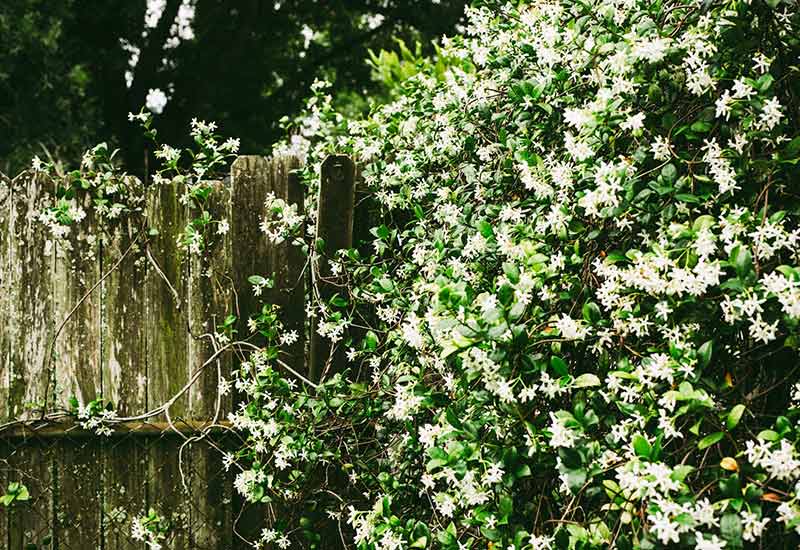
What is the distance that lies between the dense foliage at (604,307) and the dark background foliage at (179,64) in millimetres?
5359

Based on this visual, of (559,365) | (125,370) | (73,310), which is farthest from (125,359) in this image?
(559,365)

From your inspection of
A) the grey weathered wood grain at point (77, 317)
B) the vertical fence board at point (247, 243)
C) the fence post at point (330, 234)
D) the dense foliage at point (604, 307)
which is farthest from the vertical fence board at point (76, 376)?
the fence post at point (330, 234)

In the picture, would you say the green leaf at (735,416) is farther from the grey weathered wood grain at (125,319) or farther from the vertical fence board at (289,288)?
the grey weathered wood grain at (125,319)

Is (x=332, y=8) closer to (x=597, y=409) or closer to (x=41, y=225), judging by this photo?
(x=41, y=225)

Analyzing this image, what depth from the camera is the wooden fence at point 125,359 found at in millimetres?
2625

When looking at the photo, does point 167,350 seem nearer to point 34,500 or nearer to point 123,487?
point 123,487

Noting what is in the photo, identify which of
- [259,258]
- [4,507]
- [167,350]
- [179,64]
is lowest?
[4,507]

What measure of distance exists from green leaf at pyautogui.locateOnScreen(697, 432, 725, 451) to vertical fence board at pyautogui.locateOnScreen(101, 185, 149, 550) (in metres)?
1.87

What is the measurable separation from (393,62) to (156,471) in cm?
412

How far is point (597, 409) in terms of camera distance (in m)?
1.64

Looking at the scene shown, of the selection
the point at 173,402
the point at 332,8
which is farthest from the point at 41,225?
the point at 332,8

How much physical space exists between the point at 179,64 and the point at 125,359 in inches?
307

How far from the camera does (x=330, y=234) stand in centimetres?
261

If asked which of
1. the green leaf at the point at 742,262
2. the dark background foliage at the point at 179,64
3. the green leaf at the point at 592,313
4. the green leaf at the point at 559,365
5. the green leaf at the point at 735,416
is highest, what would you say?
the dark background foliage at the point at 179,64
